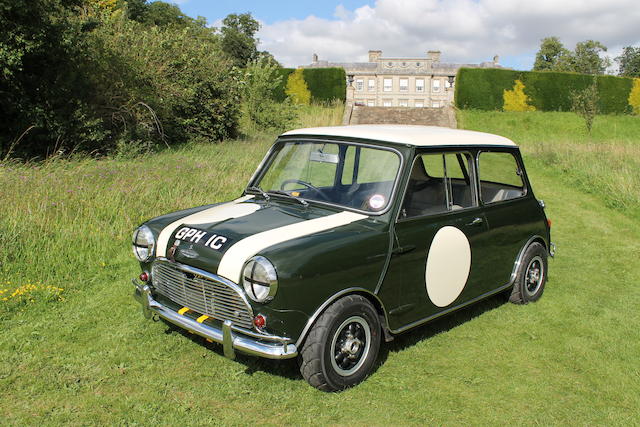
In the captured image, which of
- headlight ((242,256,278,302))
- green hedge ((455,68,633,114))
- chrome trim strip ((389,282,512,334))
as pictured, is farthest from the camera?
green hedge ((455,68,633,114))

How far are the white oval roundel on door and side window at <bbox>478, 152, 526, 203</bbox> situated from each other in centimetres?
106

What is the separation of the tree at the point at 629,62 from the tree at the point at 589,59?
30.6ft

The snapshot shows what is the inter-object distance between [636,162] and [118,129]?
14180mm

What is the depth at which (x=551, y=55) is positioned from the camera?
8475cm

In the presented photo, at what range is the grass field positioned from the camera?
363cm

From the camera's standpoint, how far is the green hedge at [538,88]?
129 feet

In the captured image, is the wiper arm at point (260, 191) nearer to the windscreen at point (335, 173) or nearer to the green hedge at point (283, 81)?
the windscreen at point (335, 173)

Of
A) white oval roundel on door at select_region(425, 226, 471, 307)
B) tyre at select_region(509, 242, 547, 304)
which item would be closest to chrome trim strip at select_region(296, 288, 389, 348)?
white oval roundel on door at select_region(425, 226, 471, 307)

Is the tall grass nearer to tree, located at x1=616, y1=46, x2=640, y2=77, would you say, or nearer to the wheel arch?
the wheel arch

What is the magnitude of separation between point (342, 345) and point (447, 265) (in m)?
1.30

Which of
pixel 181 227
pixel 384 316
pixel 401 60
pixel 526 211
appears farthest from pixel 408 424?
pixel 401 60

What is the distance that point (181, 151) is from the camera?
13477mm

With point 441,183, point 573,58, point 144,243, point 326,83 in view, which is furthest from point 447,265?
point 573,58

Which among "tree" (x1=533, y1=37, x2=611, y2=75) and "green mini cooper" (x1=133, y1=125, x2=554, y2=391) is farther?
"tree" (x1=533, y1=37, x2=611, y2=75)
